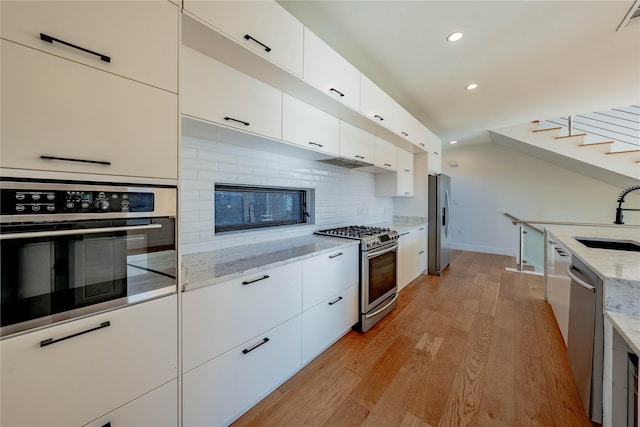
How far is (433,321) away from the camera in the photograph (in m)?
2.47

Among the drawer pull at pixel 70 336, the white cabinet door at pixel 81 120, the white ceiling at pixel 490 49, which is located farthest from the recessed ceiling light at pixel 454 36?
the drawer pull at pixel 70 336

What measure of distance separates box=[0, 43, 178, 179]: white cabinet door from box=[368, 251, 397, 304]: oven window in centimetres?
184

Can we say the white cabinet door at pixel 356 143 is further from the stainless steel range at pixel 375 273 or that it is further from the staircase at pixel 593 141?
the staircase at pixel 593 141

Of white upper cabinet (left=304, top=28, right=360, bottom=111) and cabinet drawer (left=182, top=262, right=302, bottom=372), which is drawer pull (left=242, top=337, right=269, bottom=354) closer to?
cabinet drawer (left=182, top=262, right=302, bottom=372)

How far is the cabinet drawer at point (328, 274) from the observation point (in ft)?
5.65

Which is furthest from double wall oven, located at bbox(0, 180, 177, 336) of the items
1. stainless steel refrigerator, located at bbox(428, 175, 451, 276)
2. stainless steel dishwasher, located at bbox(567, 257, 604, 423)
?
stainless steel refrigerator, located at bbox(428, 175, 451, 276)

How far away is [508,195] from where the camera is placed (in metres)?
5.48

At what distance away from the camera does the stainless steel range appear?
87.7 inches

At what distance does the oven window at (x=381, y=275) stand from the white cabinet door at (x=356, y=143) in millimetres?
1046

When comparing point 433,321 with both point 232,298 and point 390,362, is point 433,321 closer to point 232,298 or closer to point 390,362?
point 390,362

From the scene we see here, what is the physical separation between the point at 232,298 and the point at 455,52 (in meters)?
2.83

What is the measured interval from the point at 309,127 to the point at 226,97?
709mm

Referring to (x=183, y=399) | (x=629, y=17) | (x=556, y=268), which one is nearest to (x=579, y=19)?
(x=629, y=17)

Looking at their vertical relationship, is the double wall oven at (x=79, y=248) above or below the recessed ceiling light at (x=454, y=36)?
below
